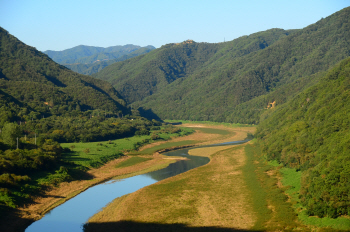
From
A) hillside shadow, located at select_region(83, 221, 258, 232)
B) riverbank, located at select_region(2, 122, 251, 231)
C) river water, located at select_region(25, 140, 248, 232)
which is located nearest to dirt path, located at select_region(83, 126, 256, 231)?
hillside shadow, located at select_region(83, 221, 258, 232)

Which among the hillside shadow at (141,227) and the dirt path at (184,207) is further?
the dirt path at (184,207)

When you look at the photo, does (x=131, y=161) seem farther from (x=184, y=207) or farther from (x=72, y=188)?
(x=184, y=207)

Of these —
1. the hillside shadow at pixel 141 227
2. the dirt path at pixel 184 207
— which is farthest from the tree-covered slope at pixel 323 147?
the hillside shadow at pixel 141 227

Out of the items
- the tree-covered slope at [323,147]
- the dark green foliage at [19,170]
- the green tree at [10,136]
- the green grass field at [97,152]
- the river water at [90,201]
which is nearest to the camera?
the tree-covered slope at [323,147]

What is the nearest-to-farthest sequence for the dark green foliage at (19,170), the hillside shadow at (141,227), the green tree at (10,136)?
the hillside shadow at (141,227)
the dark green foliage at (19,170)
the green tree at (10,136)

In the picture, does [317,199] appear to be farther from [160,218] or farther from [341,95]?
[341,95]

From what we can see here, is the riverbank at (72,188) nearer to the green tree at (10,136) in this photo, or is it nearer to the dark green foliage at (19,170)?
the dark green foliage at (19,170)

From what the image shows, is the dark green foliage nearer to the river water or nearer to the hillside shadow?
the river water
